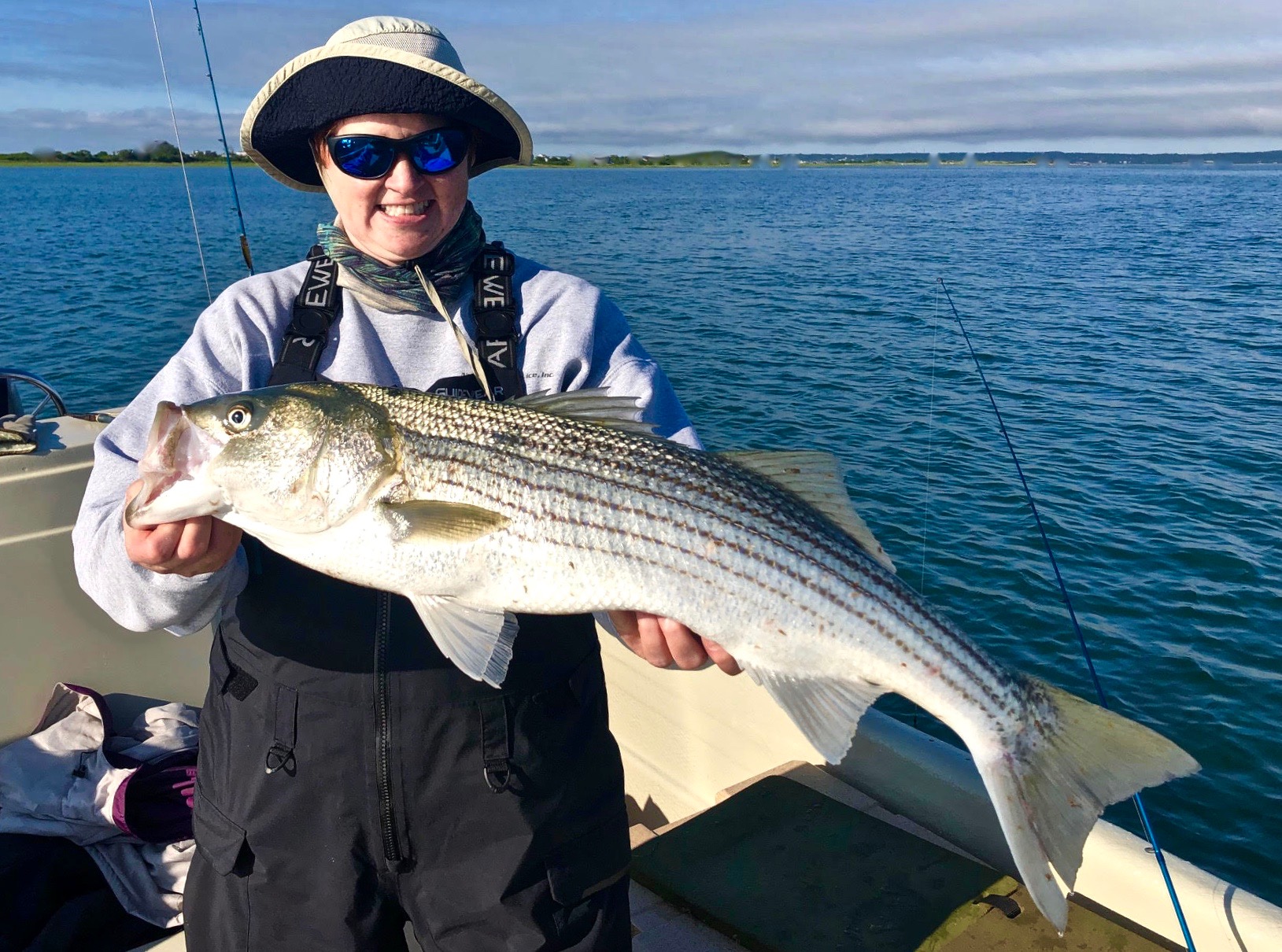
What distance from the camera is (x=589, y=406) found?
284 centimetres

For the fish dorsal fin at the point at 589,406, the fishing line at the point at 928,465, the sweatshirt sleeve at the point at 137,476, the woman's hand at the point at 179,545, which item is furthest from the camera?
the fishing line at the point at 928,465

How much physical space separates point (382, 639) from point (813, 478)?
4.60 feet

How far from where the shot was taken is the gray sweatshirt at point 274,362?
99.6 inches

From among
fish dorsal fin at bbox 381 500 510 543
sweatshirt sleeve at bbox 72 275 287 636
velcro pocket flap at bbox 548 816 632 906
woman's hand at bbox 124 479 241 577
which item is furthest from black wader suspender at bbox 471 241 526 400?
velcro pocket flap at bbox 548 816 632 906

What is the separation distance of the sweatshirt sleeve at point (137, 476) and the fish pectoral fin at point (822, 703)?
1.58m

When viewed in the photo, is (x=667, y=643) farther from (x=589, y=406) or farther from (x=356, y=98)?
(x=356, y=98)

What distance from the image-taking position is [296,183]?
3.54 m

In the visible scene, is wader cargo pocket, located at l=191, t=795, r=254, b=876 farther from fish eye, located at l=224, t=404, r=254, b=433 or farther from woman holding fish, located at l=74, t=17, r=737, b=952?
fish eye, located at l=224, t=404, r=254, b=433

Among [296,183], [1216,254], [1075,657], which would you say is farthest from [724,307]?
[296,183]

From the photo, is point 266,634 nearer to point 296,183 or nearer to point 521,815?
point 521,815

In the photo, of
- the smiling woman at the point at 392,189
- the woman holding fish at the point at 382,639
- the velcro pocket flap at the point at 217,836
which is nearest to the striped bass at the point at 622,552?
the woman holding fish at the point at 382,639

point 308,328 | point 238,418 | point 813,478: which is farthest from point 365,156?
point 813,478

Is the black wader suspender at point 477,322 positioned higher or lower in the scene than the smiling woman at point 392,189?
lower

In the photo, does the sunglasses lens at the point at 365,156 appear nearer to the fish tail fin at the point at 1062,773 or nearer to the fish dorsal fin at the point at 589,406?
the fish dorsal fin at the point at 589,406
